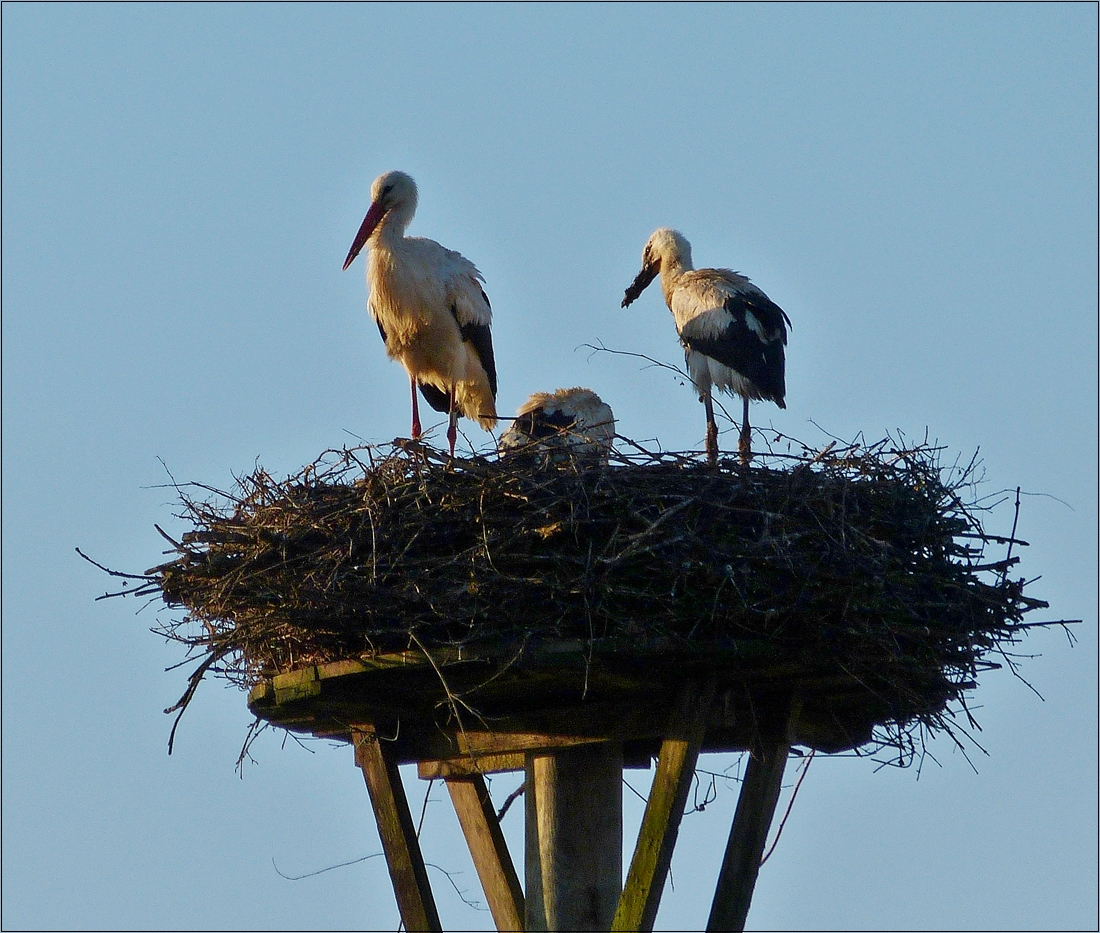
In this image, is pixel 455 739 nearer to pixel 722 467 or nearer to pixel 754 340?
pixel 722 467

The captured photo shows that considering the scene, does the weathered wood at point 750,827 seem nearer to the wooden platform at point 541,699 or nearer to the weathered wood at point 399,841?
the wooden platform at point 541,699

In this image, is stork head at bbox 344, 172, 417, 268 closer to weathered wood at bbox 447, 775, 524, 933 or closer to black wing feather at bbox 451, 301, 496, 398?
black wing feather at bbox 451, 301, 496, 398

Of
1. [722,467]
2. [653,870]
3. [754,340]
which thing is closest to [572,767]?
[653,870]

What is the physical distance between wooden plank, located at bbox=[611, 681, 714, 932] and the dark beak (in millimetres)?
5782

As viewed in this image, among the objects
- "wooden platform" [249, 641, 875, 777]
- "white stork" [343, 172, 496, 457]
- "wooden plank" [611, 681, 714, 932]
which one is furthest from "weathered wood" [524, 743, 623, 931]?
"white stork" [343, 172, 496, 457]

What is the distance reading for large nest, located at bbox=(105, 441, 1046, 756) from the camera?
15.0ft

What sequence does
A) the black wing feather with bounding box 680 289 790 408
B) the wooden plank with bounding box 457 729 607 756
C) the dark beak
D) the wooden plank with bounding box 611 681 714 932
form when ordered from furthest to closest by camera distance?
the dark beak
the black wing feather with bounding box 680 289 790 408
the wooden plank with bounding box 457 729 607 756
the wooden plank with bounding box 611 681 714 932

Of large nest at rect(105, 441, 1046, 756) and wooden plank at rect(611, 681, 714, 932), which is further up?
large nest at rect(105, 441, 1046, 756)

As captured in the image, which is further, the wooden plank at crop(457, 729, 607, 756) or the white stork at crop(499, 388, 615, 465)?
the white stork at crop(499, 388, 615, 465)

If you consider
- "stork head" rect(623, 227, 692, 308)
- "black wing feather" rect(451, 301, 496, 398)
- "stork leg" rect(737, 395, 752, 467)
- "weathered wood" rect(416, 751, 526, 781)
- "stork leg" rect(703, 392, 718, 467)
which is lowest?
"weathered wood" rect(416, 751, 526, 781)

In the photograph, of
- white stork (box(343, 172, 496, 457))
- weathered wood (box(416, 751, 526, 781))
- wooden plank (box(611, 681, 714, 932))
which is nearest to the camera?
wooden plank (box(611, 681, 714, 932))

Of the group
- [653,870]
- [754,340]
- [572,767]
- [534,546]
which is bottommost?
[653,870]

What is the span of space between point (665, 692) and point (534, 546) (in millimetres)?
571

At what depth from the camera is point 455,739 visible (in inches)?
204
